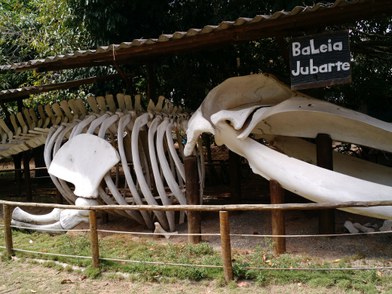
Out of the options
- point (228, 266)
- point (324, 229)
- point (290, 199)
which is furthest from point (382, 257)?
point (290, 199)

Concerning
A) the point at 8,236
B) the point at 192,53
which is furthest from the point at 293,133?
the point at 192,53

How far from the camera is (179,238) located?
5516mm

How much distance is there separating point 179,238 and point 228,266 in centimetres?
164

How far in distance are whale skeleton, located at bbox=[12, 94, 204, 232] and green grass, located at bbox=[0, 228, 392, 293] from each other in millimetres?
480

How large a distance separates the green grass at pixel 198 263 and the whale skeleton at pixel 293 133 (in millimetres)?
620

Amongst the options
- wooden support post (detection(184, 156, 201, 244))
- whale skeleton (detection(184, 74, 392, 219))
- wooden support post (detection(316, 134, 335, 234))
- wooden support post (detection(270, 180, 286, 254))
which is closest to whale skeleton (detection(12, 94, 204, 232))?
wooden support post (detection(184, 156, 201, 244))

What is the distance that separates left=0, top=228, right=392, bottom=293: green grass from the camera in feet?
12.4

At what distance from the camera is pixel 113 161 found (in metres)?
5.55

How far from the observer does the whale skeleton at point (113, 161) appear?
18.0 ft

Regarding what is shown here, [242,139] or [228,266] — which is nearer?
[228,266]

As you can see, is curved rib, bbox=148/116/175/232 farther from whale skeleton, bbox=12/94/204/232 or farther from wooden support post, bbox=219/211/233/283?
wooden support post, bbox=219/211/233/283

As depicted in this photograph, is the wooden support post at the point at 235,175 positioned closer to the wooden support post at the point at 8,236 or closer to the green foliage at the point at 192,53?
the green foliage at the point at 192,53

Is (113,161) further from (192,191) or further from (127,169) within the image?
(192,191)

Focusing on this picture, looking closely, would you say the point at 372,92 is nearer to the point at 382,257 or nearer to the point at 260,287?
the point at 382,257
